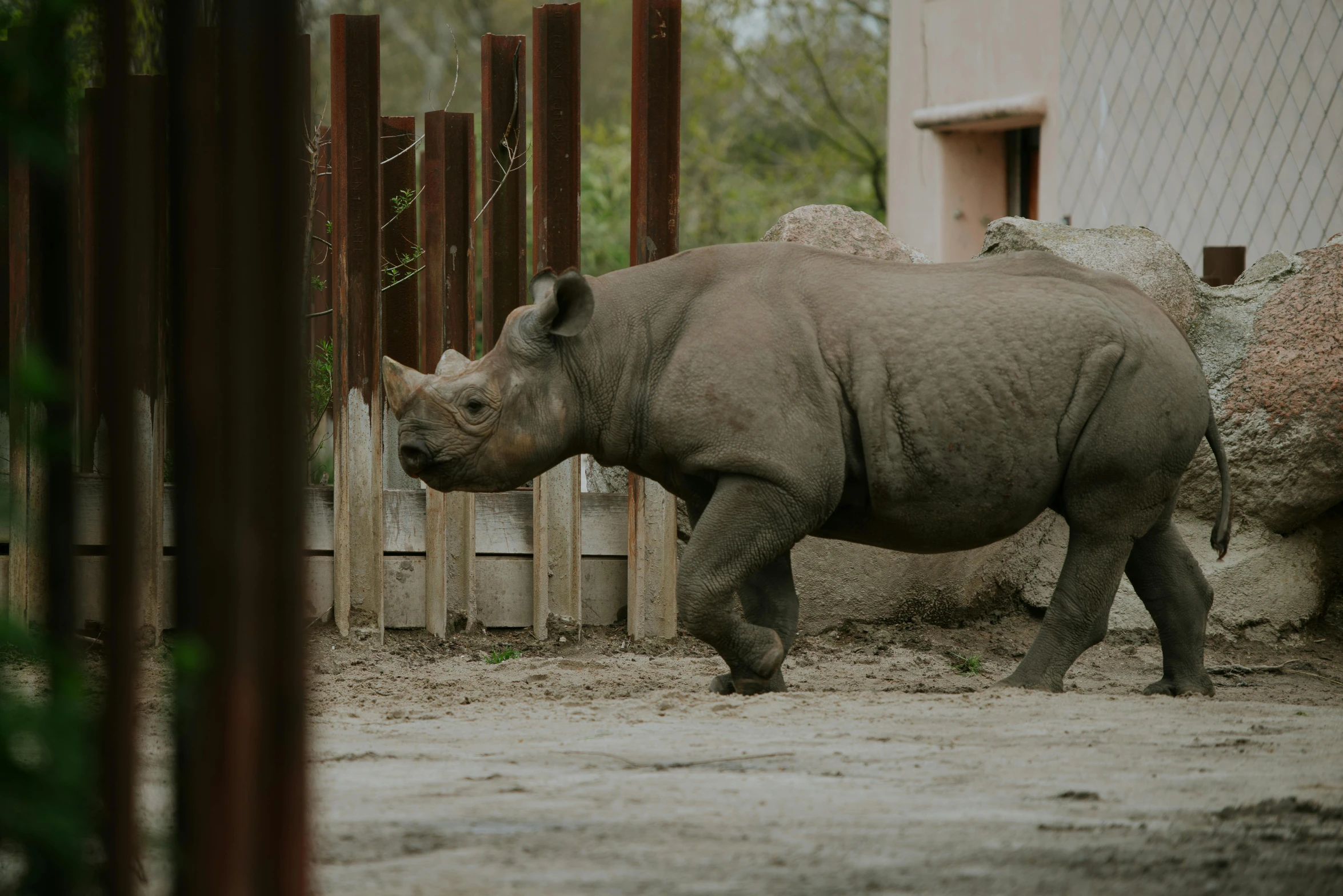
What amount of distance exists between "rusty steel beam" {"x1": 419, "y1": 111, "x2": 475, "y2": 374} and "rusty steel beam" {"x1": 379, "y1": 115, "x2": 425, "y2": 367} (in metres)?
0.13

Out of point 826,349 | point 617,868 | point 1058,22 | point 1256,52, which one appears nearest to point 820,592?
point 826,349

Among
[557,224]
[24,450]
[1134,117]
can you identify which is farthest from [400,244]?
[1134,117]

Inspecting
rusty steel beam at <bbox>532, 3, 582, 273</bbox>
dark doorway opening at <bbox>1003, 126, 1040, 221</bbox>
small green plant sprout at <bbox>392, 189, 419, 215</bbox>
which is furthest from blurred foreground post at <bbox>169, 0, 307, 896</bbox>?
dark doorway opening at <bbox>1003, 126, 1040, 221</bbox>

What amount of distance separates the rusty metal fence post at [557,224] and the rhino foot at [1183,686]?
2375 millimetres

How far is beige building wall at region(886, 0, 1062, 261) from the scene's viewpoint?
13234 millimetres

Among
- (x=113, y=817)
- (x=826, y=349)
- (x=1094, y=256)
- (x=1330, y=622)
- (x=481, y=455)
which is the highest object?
(x=1094, y=256)

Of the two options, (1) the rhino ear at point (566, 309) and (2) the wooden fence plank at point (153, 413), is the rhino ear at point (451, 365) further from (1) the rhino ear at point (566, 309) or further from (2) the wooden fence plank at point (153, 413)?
(2) the wooden fence plank at point (153, 413)

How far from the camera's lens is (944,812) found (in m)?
3.35

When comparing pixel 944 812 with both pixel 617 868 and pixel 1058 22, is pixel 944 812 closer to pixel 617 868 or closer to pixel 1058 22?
pixel 617 868

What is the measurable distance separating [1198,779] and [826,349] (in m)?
2.17

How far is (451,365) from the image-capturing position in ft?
18.5

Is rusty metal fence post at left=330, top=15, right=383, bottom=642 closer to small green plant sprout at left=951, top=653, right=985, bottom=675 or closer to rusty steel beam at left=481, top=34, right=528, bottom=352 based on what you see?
rusty steel beam at left=481, top=34, right=528, bottom=352

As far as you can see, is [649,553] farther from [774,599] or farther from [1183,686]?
[1183,686]

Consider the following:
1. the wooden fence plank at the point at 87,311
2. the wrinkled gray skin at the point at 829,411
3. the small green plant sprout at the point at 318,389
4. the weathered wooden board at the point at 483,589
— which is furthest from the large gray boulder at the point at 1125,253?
the wooden fence plank at the point at 87,311
